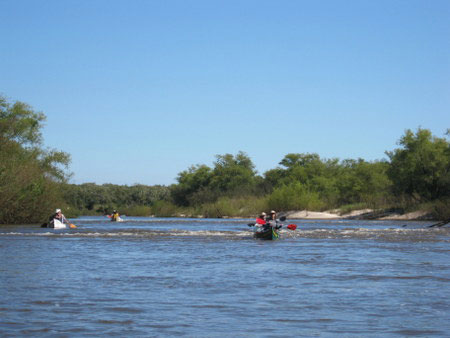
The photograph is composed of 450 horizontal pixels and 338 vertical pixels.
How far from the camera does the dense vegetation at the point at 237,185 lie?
177 feet

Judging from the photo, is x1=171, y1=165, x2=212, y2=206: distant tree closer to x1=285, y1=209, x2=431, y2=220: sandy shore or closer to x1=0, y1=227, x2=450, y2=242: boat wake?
x1=285, y1=209, x2=431, y2=220: sandy shore

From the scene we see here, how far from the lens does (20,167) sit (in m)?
51.0

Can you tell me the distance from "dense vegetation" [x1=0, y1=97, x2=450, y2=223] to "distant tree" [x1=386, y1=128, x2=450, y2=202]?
95 millimetres

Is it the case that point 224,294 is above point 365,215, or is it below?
below

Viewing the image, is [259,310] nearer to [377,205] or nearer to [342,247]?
[342,247]

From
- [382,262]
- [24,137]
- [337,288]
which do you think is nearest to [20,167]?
[24,137]

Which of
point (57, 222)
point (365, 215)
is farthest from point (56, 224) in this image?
point (365, 215)

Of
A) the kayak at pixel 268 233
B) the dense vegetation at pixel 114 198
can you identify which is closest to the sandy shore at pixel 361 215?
the kayak at pixel 268 233

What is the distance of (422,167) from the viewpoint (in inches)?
2820

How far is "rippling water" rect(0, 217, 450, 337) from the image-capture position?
10.6 m

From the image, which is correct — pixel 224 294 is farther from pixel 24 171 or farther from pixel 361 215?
pixel 361 215

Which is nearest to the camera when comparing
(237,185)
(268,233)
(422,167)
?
(268,233)

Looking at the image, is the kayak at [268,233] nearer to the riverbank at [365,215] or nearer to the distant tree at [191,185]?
the riverbank at [365,215]

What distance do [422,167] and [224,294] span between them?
6156 cm
